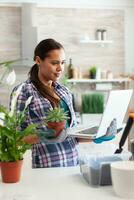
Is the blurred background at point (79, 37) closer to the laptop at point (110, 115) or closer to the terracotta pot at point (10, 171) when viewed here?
the laptop at point (110, 115)

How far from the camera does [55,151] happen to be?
2025 millimetres

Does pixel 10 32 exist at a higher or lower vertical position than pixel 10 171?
higher

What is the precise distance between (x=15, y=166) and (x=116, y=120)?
55 centimetres

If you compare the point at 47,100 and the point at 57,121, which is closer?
the point at 57,121

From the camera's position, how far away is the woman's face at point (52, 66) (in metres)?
2.07

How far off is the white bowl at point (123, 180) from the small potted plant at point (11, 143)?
39cm

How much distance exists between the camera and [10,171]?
5.24 ft

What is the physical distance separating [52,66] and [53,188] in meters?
0.77

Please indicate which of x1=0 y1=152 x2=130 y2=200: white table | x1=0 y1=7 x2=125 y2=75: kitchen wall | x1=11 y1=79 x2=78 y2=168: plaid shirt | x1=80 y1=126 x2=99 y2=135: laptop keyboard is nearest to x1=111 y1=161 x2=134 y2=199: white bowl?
x1=0 y1=152 x2=130 y2=200: white table

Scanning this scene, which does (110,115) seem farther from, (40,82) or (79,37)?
(79,37)

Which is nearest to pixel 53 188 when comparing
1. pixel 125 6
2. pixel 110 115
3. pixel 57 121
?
pixel 57 121

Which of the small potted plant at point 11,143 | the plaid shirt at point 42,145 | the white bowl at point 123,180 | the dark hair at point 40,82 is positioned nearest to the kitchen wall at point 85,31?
the dark hair at point 40,82

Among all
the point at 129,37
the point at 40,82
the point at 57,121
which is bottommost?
the point at 57,121

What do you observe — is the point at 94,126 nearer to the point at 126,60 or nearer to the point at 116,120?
the point at 116,120
